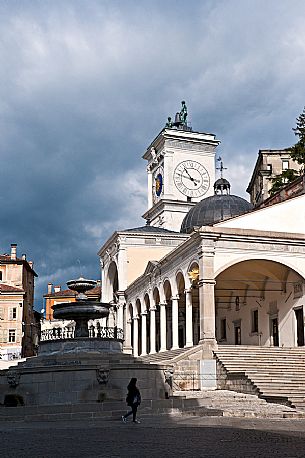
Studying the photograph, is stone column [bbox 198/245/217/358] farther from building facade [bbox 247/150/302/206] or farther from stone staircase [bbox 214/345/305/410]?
building facade [bbox 247/150/302/206]

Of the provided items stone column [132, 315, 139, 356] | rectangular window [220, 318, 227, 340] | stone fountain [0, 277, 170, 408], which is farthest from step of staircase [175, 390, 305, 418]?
stone column [132, 315, 139, 356]

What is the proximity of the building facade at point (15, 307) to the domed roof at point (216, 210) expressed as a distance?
2318 centimetres

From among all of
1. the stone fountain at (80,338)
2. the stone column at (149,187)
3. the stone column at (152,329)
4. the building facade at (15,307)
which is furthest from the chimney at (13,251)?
the stone fountain at (80,338)

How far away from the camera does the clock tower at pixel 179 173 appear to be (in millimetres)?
54188

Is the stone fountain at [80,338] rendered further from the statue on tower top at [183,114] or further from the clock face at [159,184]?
the statue on tower top at [183,114]

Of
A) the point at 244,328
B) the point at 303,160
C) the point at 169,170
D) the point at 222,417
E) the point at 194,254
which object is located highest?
the point at 169,170

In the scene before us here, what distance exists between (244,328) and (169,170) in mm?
21761

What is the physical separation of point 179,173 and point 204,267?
93.8ft

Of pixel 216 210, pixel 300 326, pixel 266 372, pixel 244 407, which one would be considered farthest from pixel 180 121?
pixel 244 407

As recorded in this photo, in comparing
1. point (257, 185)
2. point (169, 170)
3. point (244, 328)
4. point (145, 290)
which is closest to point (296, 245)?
point (244, 328)

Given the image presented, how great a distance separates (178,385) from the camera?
24453 mm

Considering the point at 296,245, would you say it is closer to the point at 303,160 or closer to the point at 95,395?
the point at 303,160

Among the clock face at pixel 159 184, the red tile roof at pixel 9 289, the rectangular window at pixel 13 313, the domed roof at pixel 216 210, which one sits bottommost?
the rectangular window at pixel 13 313

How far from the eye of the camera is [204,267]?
27.4 meters
